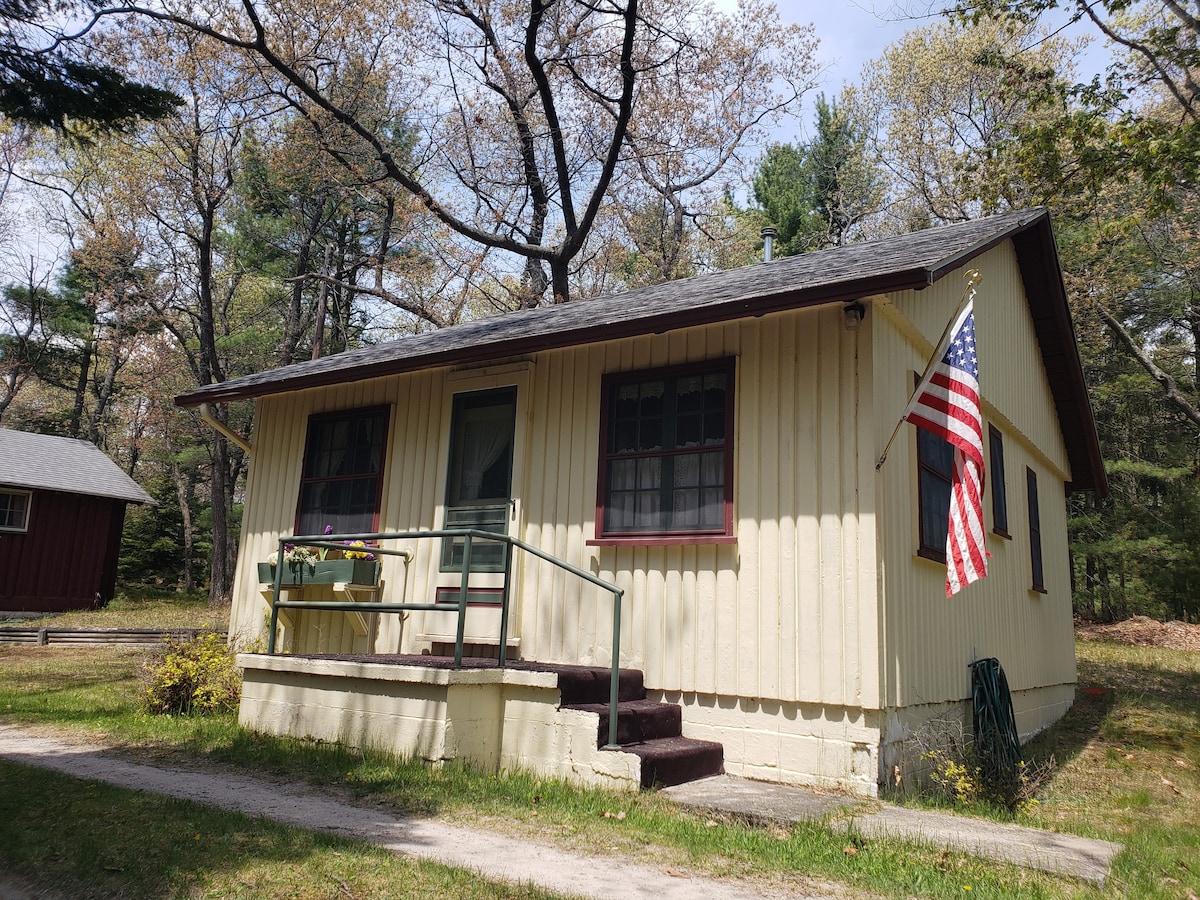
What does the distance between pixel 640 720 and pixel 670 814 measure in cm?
118

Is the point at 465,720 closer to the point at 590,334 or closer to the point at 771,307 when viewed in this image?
the point at 590,334

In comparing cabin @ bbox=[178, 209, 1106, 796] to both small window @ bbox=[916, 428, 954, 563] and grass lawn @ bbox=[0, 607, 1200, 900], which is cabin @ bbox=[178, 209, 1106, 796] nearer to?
small window @ bbox=[916, 428, 954, 563]

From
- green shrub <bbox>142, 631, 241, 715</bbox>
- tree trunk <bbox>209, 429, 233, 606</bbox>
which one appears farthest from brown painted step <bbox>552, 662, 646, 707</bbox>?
tree trunk <bbox>209, 429, 233, 606</bbox>

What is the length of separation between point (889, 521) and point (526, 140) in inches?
638

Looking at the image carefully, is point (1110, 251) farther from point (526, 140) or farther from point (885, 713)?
point (885, 713)

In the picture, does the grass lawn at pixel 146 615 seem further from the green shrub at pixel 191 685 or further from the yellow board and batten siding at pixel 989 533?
the yellow board and batten siding at pixel 989 533

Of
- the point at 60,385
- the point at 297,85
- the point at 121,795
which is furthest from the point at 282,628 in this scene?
the point at 60,385

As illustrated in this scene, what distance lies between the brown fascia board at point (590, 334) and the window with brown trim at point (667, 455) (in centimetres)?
62

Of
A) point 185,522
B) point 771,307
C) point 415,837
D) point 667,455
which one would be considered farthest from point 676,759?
point 185,522

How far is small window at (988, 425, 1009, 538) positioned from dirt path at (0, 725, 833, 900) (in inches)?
243

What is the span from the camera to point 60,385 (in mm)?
32188

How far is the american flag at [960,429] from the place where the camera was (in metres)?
6.38

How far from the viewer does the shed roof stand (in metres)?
21.8

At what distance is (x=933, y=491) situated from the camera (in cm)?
766
